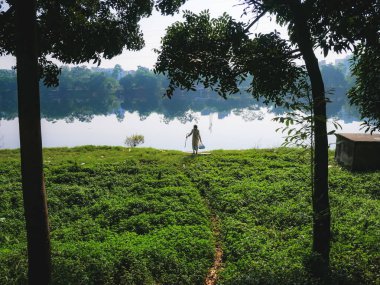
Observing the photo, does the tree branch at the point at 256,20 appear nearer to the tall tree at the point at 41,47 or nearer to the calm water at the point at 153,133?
the tall tree at the point at 41,47

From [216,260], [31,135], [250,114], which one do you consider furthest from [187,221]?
[250,114]

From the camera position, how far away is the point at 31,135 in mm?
5406

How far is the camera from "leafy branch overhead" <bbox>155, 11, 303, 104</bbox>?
7426mm

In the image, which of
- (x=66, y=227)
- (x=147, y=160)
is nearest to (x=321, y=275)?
(x=66, y=227)

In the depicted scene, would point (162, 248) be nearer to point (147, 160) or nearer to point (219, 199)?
point (219, 199)

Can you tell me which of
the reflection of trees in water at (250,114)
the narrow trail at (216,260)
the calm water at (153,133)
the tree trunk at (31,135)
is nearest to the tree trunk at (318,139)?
the narrow trail at (216,260)

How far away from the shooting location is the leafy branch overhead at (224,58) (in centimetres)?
743

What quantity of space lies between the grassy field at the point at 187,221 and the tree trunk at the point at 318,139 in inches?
18.1

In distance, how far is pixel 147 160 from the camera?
18.6 metres

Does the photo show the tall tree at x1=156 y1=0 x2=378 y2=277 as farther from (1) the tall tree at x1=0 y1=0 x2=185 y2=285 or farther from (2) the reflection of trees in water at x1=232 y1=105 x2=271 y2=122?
(2) the reflection of trees in water at x1=232 y1=105 x2=271 y2=122

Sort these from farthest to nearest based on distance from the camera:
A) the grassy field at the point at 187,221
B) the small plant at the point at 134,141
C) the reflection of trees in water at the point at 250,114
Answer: the reflection of trees in water at the point at 250,114 → the small plant at the point at 134,141 → the grassy field at the point at 187,221

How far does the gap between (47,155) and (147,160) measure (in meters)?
7.07

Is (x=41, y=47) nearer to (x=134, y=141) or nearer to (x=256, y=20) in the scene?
(x=256, y=20)

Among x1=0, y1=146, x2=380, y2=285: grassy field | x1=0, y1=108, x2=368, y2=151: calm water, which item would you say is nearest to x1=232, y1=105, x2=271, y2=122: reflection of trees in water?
x1=0, y1=108, x2=368, y2=151: calm water
